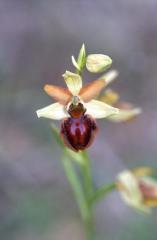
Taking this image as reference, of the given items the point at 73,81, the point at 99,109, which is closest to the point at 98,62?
the point at 73,81

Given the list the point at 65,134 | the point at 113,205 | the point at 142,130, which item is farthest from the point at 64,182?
the point at 65,134

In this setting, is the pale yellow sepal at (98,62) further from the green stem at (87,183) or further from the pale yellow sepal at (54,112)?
the green stem at (87,183)

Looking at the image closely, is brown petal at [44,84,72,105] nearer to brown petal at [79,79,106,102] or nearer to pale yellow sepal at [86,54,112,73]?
brown petal at [79,79,106,102]

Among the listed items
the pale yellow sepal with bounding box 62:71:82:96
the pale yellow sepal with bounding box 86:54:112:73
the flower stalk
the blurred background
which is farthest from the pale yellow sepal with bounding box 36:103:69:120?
the blurred background

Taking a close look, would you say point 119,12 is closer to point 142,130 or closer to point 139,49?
point 139,49

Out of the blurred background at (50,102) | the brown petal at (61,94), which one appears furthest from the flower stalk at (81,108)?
the blurred background at (50,102)

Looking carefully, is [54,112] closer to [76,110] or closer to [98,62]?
[76,110]

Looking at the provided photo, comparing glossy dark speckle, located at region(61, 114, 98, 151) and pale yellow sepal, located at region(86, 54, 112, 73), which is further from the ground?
pale yellow sepal, located at region(86, 54, 112, 73)
